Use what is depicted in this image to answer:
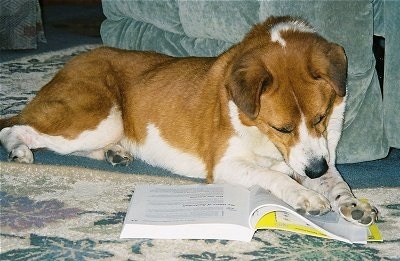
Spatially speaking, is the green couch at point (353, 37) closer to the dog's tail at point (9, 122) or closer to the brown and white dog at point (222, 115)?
the brown and white dog at point (222, 115)

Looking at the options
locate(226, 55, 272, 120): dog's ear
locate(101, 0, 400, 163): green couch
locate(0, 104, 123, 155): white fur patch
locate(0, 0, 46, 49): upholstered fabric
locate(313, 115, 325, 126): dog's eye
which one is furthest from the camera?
locate(0, 0, 46, 49): upholstered fabric

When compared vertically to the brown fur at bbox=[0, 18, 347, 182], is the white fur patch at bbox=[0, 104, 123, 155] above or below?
below

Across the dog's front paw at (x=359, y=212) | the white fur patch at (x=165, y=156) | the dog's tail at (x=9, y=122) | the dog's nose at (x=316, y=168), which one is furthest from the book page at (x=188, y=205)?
the dog's tail at (x=9, y=122)

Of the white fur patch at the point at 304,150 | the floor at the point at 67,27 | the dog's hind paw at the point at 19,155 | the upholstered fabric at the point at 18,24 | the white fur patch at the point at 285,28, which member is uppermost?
the white fur patch at the point at 285,28

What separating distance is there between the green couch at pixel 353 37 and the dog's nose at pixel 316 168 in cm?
68

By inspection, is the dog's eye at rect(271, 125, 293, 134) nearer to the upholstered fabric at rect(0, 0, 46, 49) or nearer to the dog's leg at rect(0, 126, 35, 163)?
the dog's leg at rect(0, 126, 35, 163)

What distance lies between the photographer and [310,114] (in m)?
3.02

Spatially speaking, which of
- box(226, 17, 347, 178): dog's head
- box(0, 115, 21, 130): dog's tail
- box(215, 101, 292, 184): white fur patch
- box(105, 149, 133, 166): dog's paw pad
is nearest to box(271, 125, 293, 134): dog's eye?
box(226, 17, 347, 178): dog's head

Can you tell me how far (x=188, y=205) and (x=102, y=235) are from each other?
0.38 metres

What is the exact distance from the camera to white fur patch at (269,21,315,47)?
3287mm

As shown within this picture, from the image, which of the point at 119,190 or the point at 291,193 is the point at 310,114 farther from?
the point at 119,190

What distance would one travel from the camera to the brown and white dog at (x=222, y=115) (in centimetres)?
302

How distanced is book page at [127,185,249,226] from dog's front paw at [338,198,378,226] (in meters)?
0.41

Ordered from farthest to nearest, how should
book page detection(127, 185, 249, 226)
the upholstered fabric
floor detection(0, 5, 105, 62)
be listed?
floor detection(0, 5, 105, 62)
the upholstered fabric
book page detection(127, 185, 249, 226)
